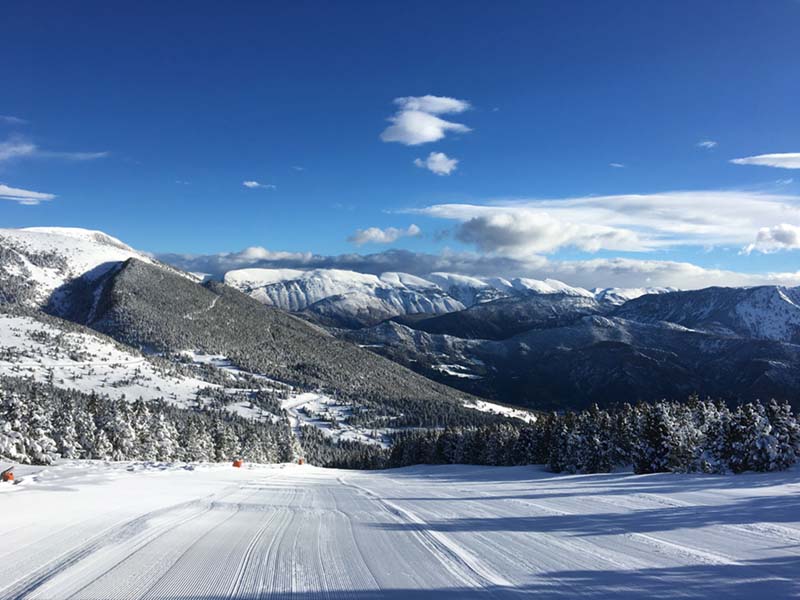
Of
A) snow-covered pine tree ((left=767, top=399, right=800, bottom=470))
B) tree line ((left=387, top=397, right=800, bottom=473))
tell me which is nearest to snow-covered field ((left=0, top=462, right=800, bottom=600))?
snow-covered pine tree ((left=767, top=399, right=800, bottom=470))

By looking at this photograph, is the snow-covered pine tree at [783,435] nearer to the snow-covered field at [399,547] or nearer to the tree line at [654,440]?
the tree line at [654,440]

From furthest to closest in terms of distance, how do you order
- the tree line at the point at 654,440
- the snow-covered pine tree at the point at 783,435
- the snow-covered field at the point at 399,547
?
the tree line at the point at 654,440, the snow-covered pine tree at the point at 783,435, the snow-covered field at the point at 399,547

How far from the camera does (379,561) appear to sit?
7180 millimetres

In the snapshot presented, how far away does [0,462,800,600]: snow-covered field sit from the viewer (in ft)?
19.3

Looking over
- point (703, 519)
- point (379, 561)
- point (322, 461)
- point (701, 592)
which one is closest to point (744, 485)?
point (703, 519)

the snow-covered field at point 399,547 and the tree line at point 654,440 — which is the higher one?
the snow-covered field at point 399,547

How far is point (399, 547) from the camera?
809 centimetres

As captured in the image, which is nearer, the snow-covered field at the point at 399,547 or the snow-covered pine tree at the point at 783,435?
the snow-covered field at the point at 399,547

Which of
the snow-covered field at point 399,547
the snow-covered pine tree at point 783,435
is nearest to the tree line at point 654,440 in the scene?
the snow-covered pine tree at point 783,435

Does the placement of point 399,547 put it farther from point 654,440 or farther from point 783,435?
point 654,440

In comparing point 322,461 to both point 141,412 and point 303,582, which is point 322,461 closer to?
point 141,412

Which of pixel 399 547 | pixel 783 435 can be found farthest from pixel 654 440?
pixel 399 547

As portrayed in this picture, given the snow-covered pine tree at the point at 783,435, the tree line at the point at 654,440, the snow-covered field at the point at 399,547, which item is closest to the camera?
the snow-covered field at the point at 399,547

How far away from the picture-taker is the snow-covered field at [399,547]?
5895 millimetres
